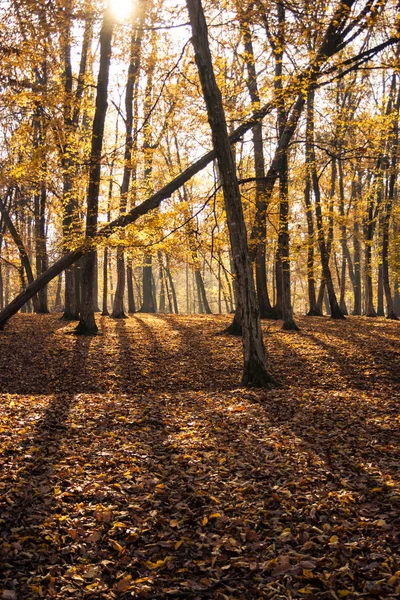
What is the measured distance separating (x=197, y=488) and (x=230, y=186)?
540 cm

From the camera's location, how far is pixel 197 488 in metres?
4.71

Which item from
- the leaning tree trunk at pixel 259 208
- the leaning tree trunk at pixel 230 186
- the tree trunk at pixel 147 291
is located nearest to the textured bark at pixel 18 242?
the tree trunk at pixel 147 291

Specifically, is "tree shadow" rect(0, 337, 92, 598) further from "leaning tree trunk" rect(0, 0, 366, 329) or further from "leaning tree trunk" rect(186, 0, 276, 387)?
"leaning tree trunk" rect(0, 0, 366, 329)

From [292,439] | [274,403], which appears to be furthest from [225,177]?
[292,439]

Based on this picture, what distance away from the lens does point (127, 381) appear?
970 cm

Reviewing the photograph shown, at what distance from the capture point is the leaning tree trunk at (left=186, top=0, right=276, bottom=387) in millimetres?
7805

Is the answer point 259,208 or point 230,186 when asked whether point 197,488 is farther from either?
point 259,208

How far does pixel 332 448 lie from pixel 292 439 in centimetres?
54

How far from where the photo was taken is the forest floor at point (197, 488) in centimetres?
338

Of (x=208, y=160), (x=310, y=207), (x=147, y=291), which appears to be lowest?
(x=147, y=291)

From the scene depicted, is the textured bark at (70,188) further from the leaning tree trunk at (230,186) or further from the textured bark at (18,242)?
the leaning tree trunk at (230,186)

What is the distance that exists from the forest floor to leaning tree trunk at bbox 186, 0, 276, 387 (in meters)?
1.12

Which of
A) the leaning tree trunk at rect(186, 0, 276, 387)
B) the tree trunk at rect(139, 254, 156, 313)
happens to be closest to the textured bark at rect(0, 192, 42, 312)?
the tree trunk at rect(139, 254, 156, 313)

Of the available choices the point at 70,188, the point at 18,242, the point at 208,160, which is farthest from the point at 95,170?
the point at 18,242
